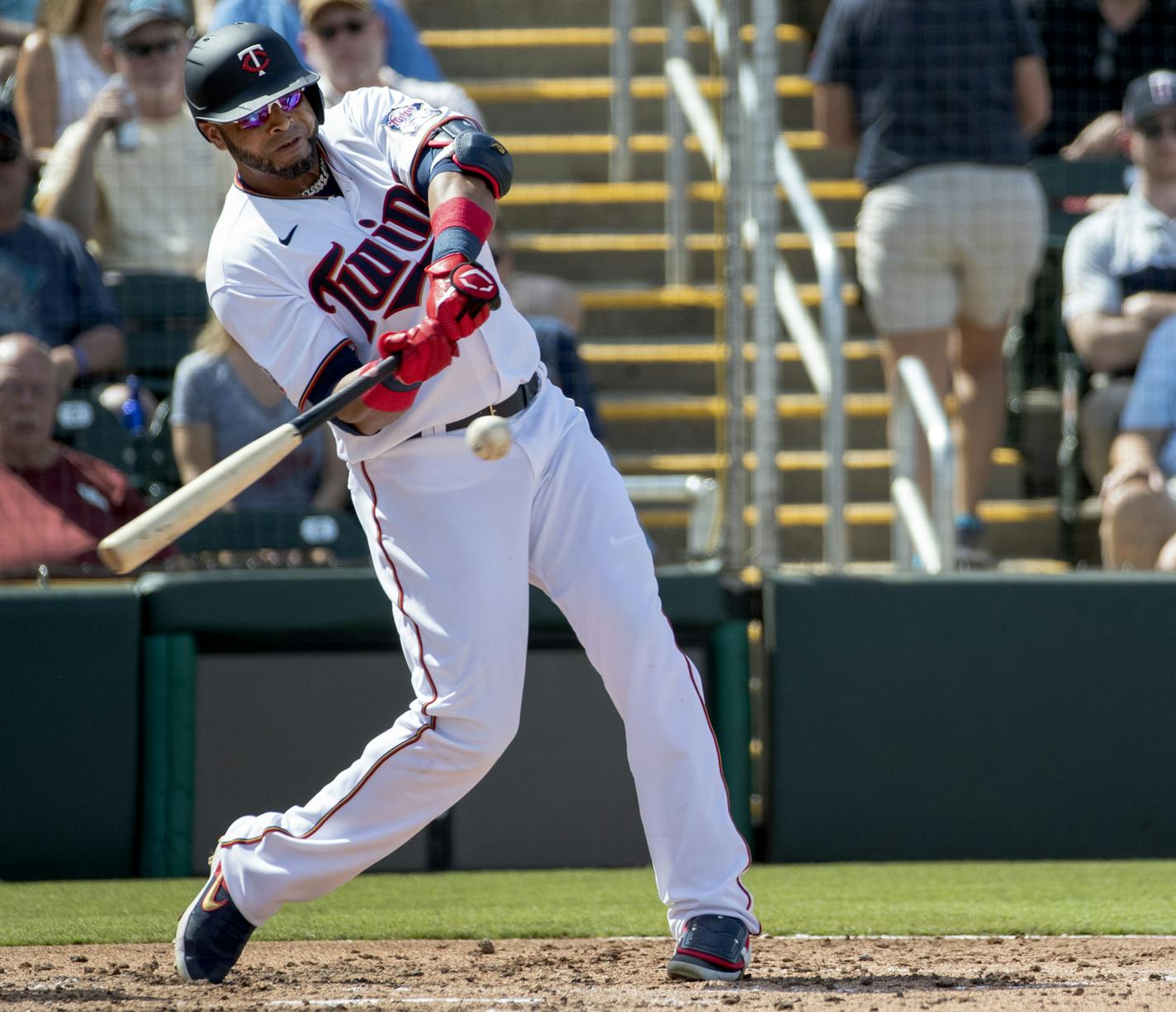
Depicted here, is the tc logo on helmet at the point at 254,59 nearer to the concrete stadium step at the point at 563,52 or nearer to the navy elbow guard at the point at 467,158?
the navy elbow guard at the point at 467,158

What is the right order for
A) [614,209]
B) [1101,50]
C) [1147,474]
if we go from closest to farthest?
[1147,474]
[1101,50]
[614,209]

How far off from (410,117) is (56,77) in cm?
407

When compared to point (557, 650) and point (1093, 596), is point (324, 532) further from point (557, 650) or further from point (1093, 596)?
point (1093, 596)

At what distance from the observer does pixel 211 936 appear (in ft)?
11.8

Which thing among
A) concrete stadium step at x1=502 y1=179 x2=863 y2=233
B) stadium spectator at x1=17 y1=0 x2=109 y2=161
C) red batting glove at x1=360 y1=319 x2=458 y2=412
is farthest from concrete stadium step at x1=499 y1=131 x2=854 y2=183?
red batting glove at x1=360 y1=319 x2=458 y2=412

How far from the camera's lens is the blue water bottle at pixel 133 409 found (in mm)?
6168

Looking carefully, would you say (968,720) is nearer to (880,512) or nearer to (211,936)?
(880,512)

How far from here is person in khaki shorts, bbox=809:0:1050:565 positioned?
6.30 m

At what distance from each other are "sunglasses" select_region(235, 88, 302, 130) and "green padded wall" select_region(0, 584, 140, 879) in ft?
7.39

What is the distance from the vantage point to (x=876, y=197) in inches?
255

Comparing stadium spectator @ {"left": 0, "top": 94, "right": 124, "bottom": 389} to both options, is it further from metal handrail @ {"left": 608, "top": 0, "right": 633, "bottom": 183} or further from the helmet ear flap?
metal handrail @ {"left": 608, "top": 0, "right": 633, "bottom": 183}

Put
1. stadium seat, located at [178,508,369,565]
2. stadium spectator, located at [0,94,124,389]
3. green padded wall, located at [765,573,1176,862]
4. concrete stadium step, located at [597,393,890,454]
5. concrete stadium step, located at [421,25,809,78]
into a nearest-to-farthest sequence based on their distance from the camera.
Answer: green padded wall, located at [765,573,1176,862] → stadium seat, located at [178,508,369,565] → stadium spectator, located at [0,94,124,389] → concrete stadium step, located at [597,393,890,454] → concrete stadium step, located at [421,25,809,78]

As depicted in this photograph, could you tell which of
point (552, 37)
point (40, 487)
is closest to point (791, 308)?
point (40, 487)

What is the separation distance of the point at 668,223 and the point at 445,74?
193 centimetres
